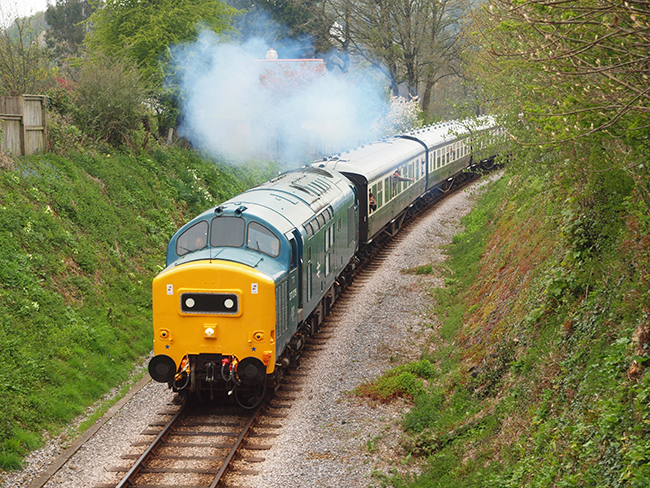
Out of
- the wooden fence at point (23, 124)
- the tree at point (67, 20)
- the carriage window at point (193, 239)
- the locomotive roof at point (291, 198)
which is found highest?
the tree at point (67, 20)

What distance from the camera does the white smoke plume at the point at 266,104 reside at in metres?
30.1

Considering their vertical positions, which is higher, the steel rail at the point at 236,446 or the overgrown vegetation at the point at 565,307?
the overgrown vegetation at the point at 565,307

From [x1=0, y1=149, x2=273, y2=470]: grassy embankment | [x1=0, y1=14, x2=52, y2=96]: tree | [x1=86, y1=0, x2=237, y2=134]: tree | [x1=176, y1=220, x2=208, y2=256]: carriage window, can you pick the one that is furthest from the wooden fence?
[x1=86, y1=0, x2=237, y2=134]: tree

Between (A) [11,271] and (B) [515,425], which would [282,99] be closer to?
(A) [11,271]

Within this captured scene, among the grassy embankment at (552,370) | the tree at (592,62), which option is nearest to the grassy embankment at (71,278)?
the grassy embankment at (552,370)

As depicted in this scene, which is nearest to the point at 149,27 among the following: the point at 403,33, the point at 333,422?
the point at 403,33

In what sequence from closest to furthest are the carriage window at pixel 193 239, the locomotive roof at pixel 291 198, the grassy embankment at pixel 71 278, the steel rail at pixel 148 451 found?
the steel rail at pixel 148 451 → the grassy embankment at pixel 71 278 → the carriage window at pixel 193 239 → the locomotive roof at pixel 291 198

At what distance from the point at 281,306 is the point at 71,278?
22.4ft

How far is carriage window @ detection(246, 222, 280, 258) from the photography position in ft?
39.1

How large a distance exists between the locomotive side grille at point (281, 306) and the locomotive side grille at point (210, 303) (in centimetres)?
74

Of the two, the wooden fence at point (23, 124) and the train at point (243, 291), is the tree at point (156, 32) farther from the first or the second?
the train at point (243, 291)

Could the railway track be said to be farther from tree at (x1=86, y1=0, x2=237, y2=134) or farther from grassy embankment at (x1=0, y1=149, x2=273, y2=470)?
tree at (x1=86, y1=0, x2=237, y2=134)

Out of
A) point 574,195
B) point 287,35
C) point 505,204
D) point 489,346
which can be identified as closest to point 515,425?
point 489,346

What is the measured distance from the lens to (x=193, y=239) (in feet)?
39.9
